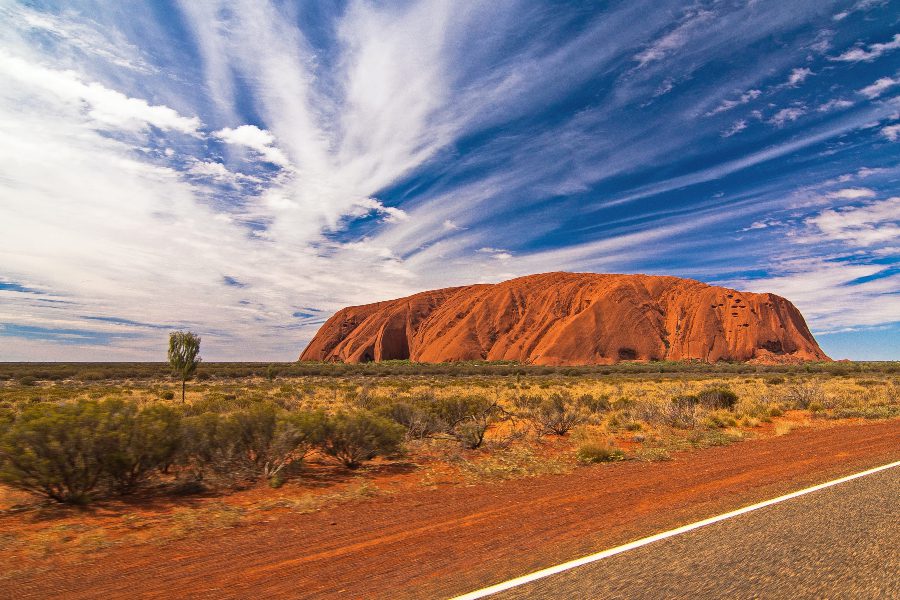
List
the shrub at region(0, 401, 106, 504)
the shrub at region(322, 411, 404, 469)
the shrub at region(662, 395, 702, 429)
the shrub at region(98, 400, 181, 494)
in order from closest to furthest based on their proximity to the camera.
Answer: the shrub at region(0, 401, 106, 504), the shrub at region(98, 400, 181, 494), the shrub at region(322, 411, 404, 469), the shrub at region(662, 395, 702, 429)

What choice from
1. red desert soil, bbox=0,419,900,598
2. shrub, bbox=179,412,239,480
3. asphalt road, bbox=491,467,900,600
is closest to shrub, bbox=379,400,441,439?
shrub, bbox=179,412,239,480

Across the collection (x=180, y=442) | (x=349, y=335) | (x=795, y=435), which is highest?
(x=349, y=335)

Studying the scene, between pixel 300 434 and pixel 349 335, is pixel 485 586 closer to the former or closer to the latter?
pixel 300 434

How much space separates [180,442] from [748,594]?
8701 millimetres

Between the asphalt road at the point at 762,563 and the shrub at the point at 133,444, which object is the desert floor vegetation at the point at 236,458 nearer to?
the shrub at the point at 133,444

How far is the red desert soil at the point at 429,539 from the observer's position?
14.3 feet

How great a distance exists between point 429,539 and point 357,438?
461 centimetres

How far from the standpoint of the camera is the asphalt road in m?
3.88

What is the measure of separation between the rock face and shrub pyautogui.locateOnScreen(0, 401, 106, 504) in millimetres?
82683

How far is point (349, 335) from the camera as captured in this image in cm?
12962

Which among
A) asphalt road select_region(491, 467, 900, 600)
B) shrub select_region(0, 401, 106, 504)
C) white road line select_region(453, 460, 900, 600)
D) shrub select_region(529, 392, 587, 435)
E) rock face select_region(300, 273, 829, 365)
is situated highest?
rock face select_region(300, 273, 829, 365)

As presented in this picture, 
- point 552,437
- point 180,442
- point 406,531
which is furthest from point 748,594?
point 552,437

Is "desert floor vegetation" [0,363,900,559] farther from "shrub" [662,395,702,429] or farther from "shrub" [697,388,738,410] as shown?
"shrub" [697,388,738,410]

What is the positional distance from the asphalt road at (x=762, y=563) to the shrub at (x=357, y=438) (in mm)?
6244
